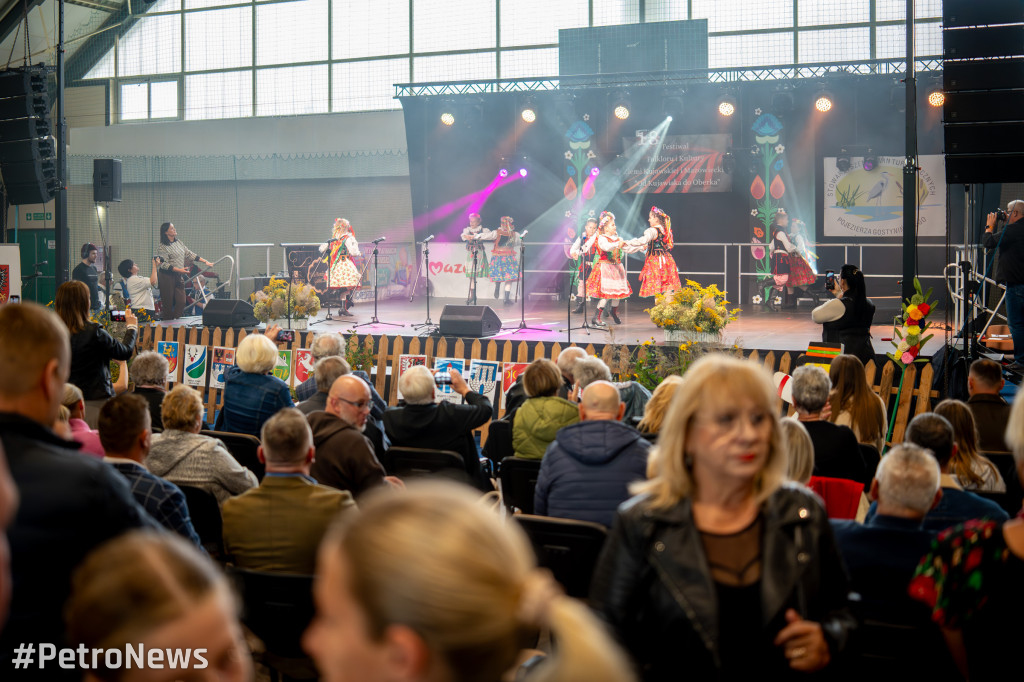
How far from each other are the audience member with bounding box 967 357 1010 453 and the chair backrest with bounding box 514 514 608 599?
2411mm

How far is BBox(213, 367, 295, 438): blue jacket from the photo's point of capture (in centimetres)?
483

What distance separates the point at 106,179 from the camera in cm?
1062

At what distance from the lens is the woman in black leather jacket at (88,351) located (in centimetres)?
481

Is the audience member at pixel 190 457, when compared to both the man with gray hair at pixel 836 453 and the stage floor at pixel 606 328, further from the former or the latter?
the stage floor at pixel 606 328

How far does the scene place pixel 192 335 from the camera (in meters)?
9.18

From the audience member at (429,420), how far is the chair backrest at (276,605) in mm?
1922

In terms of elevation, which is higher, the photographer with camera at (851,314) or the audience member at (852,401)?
the photographer with camera at (851,314)

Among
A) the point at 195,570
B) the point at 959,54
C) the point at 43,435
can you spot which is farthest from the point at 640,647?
the point at 959,54

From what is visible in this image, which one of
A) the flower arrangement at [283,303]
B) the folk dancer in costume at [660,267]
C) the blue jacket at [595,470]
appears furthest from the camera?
the folk dancer in costume at [660,267]

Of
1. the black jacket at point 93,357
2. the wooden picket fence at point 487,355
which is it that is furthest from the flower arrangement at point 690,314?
the black jacket at point 93,357

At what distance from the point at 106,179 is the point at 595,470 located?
9.32m

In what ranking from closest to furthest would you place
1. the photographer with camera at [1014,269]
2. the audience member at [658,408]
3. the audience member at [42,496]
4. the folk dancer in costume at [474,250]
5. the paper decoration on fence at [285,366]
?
the audience member at [42,496] < the audience member at [658,408] < the photographer with camera at [1014,269] < the paper decoration on fence at [285,366] < the folk dancer in costume at [474,250]

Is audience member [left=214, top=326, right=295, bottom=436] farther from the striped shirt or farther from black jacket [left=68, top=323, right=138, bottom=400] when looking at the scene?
the striped shirt

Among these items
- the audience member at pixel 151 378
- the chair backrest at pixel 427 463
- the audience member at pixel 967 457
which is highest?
the audience member at pixel 151 378
